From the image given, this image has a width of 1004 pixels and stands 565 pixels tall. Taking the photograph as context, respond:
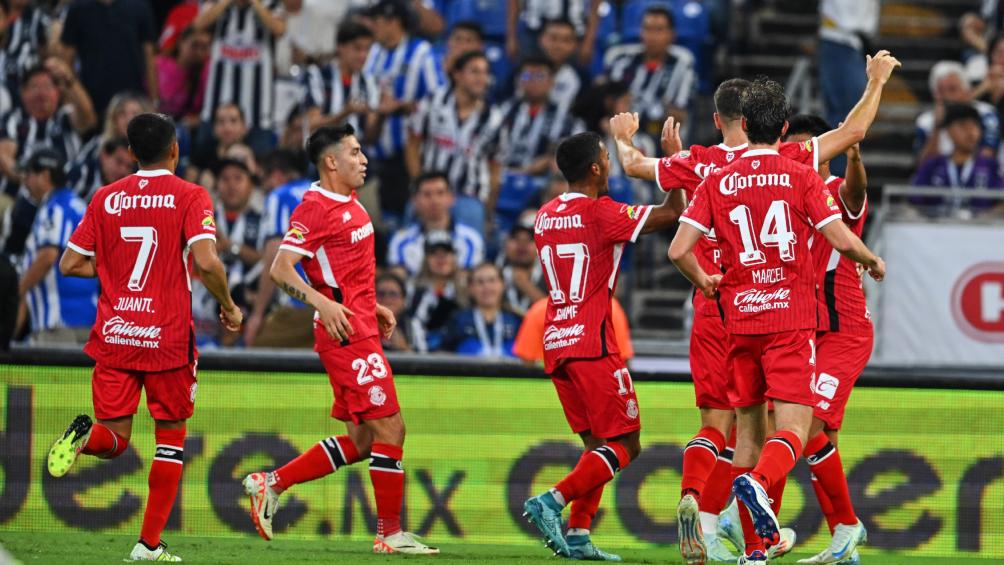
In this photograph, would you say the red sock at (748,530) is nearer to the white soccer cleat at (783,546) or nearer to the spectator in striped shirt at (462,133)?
the white soccer cleat at (783,546)

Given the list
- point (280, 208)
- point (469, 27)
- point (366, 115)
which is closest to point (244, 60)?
point (366, 115)

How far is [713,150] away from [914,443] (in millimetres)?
2955

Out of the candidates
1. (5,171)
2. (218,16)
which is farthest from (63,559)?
(218,16)

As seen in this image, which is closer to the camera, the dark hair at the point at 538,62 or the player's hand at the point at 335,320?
the player's hand at the point at 335,320

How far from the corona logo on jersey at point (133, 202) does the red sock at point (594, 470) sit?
9.09ft

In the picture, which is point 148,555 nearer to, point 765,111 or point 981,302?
point 765,111

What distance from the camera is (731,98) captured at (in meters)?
9.03

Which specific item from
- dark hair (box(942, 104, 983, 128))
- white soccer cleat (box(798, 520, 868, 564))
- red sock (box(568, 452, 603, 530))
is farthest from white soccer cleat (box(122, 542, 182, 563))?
dark hair (box(942, 104, 983, 128))

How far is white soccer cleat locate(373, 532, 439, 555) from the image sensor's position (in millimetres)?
9445

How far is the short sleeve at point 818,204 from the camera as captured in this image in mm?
8234

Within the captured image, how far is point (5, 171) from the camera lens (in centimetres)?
1557

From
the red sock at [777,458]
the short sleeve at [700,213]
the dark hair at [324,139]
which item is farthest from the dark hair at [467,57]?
the red sock at [777,458]

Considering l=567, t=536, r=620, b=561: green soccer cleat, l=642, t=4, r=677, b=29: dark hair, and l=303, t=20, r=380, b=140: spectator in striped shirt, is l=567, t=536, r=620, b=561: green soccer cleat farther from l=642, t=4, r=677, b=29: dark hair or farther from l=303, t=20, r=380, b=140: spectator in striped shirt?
l=642, t=4, r=677, b=29: dark hair

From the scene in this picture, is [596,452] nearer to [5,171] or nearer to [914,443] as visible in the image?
[914,443]
